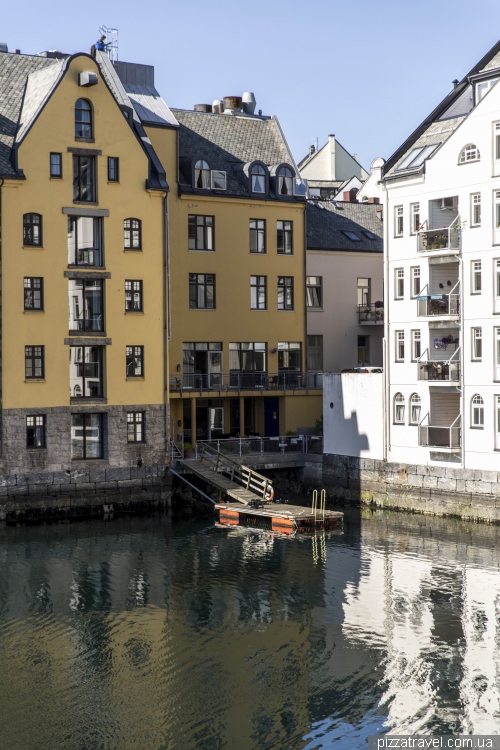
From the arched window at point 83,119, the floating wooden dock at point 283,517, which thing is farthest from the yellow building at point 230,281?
the floating wooden dock at point 283,517

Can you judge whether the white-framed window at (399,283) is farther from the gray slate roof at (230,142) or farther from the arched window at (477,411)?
the gray slate roof at (230,142)

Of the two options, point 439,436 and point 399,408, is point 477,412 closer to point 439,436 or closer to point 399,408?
point 439,436

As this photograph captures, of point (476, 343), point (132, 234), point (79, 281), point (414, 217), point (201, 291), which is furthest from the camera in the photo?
point (201, 291)

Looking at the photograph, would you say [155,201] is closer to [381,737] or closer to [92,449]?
[92,449]

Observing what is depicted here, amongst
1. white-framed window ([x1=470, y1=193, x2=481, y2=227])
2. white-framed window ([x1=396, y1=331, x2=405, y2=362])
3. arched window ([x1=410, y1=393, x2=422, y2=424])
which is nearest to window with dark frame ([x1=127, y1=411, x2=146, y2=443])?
white-framed window ([x1=396, y1=331, x2=405, y2=362])

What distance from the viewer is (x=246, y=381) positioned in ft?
194

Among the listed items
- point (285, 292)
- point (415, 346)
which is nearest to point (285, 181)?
point (285, 292)

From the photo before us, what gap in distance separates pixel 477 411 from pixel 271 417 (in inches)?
654

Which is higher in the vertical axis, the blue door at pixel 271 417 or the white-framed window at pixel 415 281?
the white-framed window at pixel 415 281

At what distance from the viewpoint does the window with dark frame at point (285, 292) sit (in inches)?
2422

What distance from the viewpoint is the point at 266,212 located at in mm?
60812

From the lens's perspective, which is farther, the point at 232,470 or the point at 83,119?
the point at 232,470

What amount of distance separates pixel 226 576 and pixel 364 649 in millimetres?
9378

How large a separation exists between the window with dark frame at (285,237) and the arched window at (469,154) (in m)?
15.9
